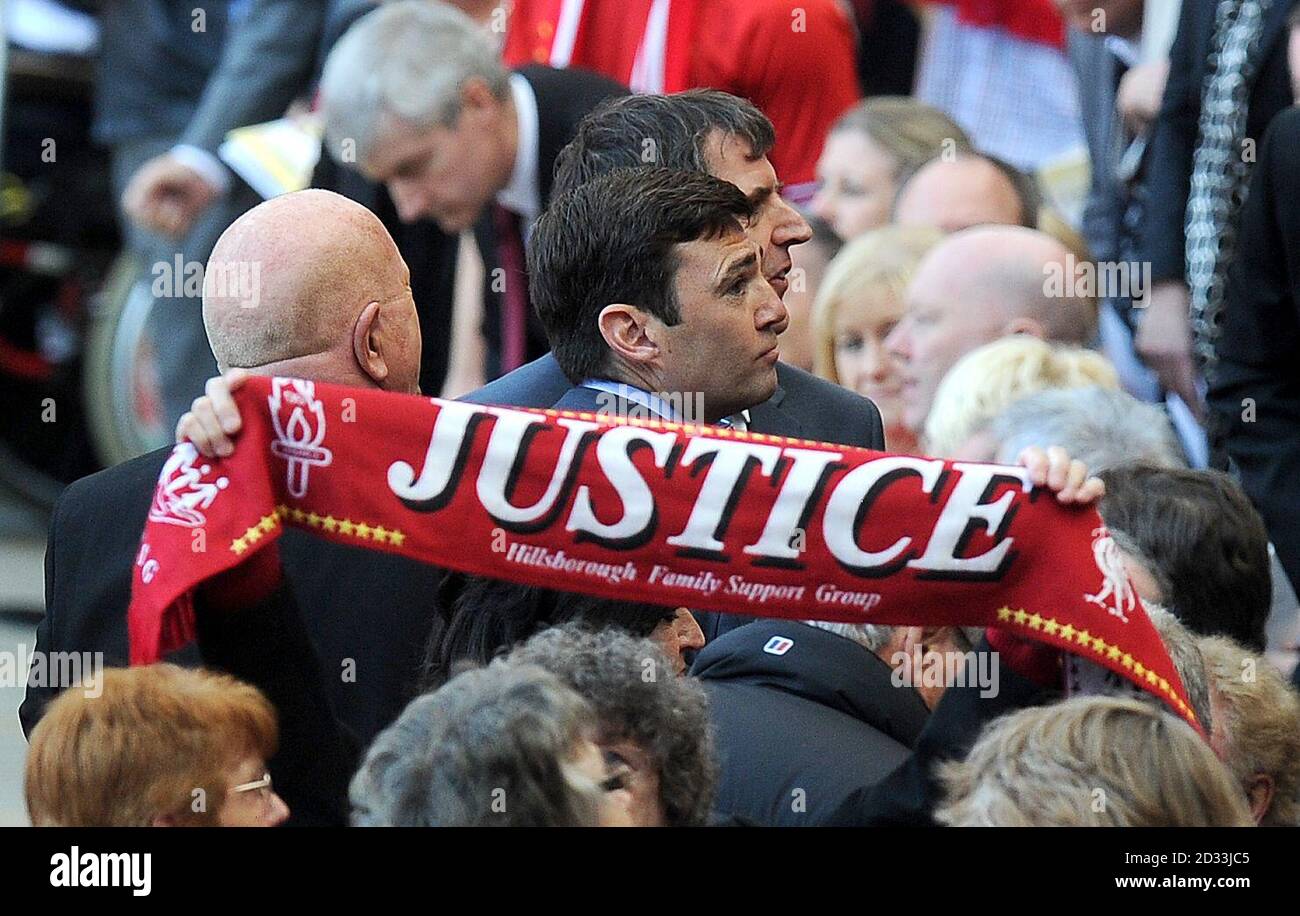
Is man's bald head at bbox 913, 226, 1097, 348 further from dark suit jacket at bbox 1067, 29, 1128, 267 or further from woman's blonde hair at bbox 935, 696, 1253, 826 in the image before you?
woman's blonde hair at bbox 935, 696, 1253, 826

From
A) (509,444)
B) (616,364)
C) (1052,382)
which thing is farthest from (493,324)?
(509,444)

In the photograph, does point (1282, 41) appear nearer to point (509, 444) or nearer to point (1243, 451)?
point (1243, 451)

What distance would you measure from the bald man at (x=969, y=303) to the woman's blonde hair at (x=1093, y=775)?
3.00 m

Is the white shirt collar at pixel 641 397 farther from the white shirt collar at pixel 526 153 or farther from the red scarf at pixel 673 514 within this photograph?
the white shirt collar at pixel 526 153

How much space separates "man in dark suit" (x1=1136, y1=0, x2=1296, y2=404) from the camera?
5.37 m

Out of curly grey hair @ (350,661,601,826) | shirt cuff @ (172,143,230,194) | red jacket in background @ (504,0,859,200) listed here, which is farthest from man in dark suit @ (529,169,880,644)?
shirt cuff @ (172,143,230,194)

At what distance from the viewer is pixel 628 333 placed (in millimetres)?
3574

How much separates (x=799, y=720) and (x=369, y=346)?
902mm

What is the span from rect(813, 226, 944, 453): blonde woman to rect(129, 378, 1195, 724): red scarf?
9.38ft

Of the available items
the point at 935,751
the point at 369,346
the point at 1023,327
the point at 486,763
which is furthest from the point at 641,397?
the point at 1023,327

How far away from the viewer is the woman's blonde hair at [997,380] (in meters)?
5.07

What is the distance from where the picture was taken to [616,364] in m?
3.60

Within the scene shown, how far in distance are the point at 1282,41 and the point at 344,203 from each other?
2691 mm

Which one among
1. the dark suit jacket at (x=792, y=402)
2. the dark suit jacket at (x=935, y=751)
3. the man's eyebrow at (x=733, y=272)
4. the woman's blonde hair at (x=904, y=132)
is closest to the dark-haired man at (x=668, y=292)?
the man's eyebrow at (x=733, y=272)
